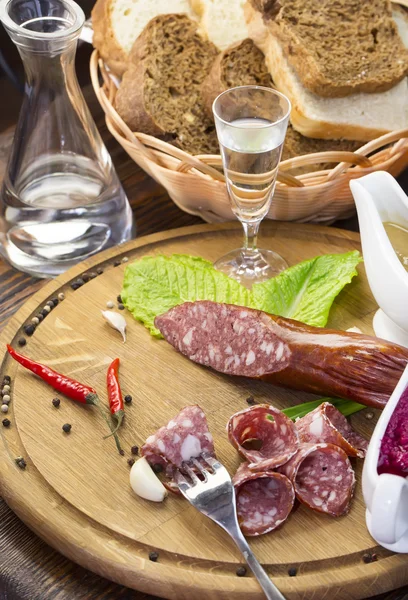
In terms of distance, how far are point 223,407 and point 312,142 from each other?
3.52 feet

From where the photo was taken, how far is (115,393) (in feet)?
6.71

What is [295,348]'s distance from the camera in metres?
2.00

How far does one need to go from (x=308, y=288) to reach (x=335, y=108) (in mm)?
663

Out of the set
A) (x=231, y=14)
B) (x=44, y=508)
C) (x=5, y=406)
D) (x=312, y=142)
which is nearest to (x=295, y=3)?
(x=231, y=14)

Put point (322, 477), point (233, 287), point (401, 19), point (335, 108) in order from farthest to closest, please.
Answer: point (401, 19)
point (335, 108)
point (233, 287)
point (322, 477)

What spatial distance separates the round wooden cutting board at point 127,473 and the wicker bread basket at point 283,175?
0.53ft

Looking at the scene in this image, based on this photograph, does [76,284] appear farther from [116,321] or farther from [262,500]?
[262,500]

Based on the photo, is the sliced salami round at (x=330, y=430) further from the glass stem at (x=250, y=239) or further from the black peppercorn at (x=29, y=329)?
the black peppercorn at (x=29, y=329)

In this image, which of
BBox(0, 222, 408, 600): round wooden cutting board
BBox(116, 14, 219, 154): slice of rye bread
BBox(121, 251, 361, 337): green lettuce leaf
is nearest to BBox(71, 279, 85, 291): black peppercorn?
BBox(0, 222, 408, 600): round wooden cutting board

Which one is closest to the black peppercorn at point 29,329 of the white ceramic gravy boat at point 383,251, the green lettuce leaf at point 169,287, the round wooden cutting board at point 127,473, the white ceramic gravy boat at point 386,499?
the round wooden cutting board at point 127,473

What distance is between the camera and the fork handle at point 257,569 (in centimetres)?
159

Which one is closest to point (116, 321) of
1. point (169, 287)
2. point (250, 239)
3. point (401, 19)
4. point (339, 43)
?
point (169, 287)

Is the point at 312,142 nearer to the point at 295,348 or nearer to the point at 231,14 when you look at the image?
the point at 231,14

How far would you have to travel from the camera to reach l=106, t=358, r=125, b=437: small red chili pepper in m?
1.98
